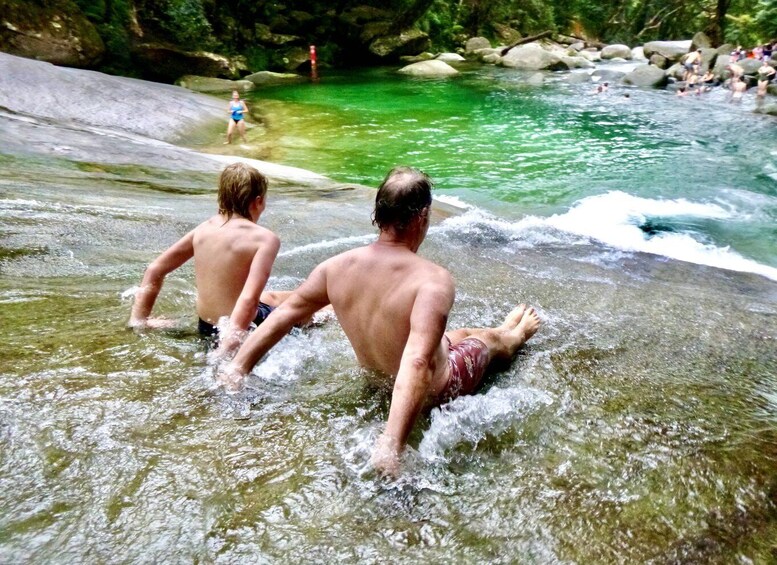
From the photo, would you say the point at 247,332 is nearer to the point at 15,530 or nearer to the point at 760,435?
the point at 15,530

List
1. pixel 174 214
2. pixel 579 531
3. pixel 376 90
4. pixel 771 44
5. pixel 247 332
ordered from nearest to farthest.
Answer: pixel 579 531, pixel 247 332, pixel 174 214, pixel 376 90, pixel 771 44

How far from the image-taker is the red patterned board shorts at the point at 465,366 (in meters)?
2.75

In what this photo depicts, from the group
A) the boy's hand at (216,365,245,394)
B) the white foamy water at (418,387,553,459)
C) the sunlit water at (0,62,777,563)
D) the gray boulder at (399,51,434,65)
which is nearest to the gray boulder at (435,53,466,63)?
the gray boulder at (399,51,434,65)

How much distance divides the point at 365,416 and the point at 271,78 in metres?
23.9

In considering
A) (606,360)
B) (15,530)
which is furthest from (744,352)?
(15,530)

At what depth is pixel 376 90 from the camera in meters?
21.6

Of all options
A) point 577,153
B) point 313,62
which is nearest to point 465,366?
point 577,153

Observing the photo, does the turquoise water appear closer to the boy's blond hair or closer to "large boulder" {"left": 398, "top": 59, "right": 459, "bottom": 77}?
"large boulder" {"left": 398, "top": 59, "right": 459, "bottom": 77}

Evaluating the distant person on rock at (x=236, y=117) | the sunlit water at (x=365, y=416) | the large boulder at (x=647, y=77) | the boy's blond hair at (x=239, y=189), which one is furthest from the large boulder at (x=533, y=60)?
the boy's blond hair at (x=239, y=189)

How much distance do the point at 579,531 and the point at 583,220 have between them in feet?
23.7

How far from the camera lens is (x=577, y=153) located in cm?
1306

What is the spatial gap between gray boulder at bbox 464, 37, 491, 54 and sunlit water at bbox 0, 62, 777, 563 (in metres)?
31.6

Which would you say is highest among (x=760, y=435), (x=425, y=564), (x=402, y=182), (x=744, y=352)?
(x=402, y=182)

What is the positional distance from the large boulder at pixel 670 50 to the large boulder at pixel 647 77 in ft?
19.7
